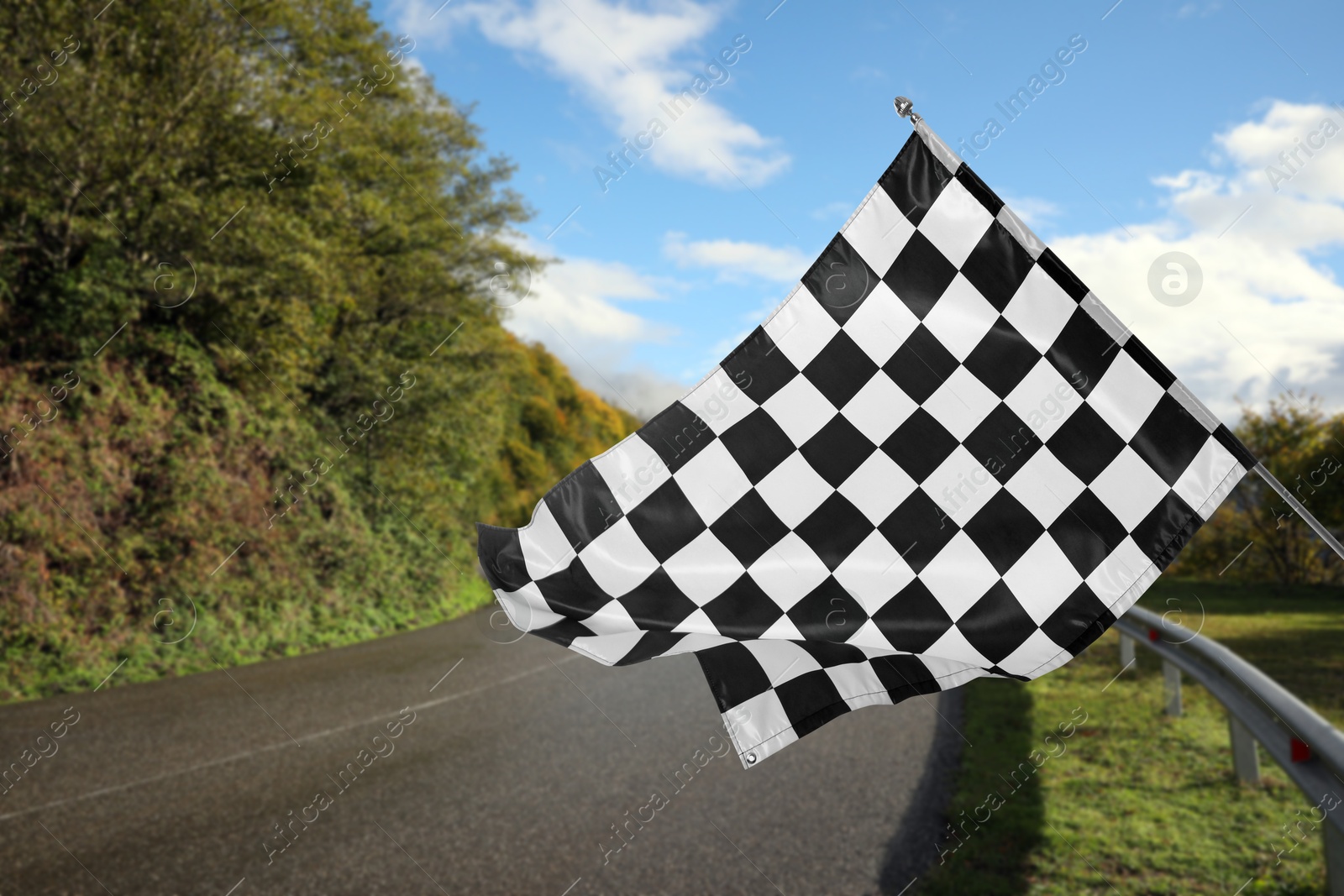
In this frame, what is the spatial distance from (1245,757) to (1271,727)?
1.37m

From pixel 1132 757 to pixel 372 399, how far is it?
1546cm

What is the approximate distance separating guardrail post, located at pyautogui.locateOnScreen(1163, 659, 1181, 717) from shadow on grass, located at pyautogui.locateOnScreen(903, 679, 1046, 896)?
99 cm

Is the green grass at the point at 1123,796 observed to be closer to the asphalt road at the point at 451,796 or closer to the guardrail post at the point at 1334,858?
the asphalt road at the point at 451,796

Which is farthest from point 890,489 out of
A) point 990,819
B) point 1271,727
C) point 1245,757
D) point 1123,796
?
point 1245,757

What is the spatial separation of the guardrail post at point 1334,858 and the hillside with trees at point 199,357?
33.2 feet

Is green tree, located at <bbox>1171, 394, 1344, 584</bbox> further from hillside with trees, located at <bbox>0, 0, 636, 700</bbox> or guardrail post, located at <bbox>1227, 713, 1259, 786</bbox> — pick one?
hillside with trees, located at <bbox>0, 0, 636, 700</bbox>

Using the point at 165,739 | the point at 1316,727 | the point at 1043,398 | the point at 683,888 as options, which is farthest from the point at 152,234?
the point at 1316,727

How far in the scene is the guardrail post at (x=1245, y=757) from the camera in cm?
466

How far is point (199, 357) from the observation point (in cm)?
1259

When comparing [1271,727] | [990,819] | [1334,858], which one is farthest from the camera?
[990,819]

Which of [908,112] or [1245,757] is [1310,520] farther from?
[1245,757]

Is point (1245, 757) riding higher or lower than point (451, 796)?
higher

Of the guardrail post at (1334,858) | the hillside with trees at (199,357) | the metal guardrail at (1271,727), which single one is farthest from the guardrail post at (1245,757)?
the hillside with trees at (199,357)

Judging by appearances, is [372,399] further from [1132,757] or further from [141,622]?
[1132,757]
